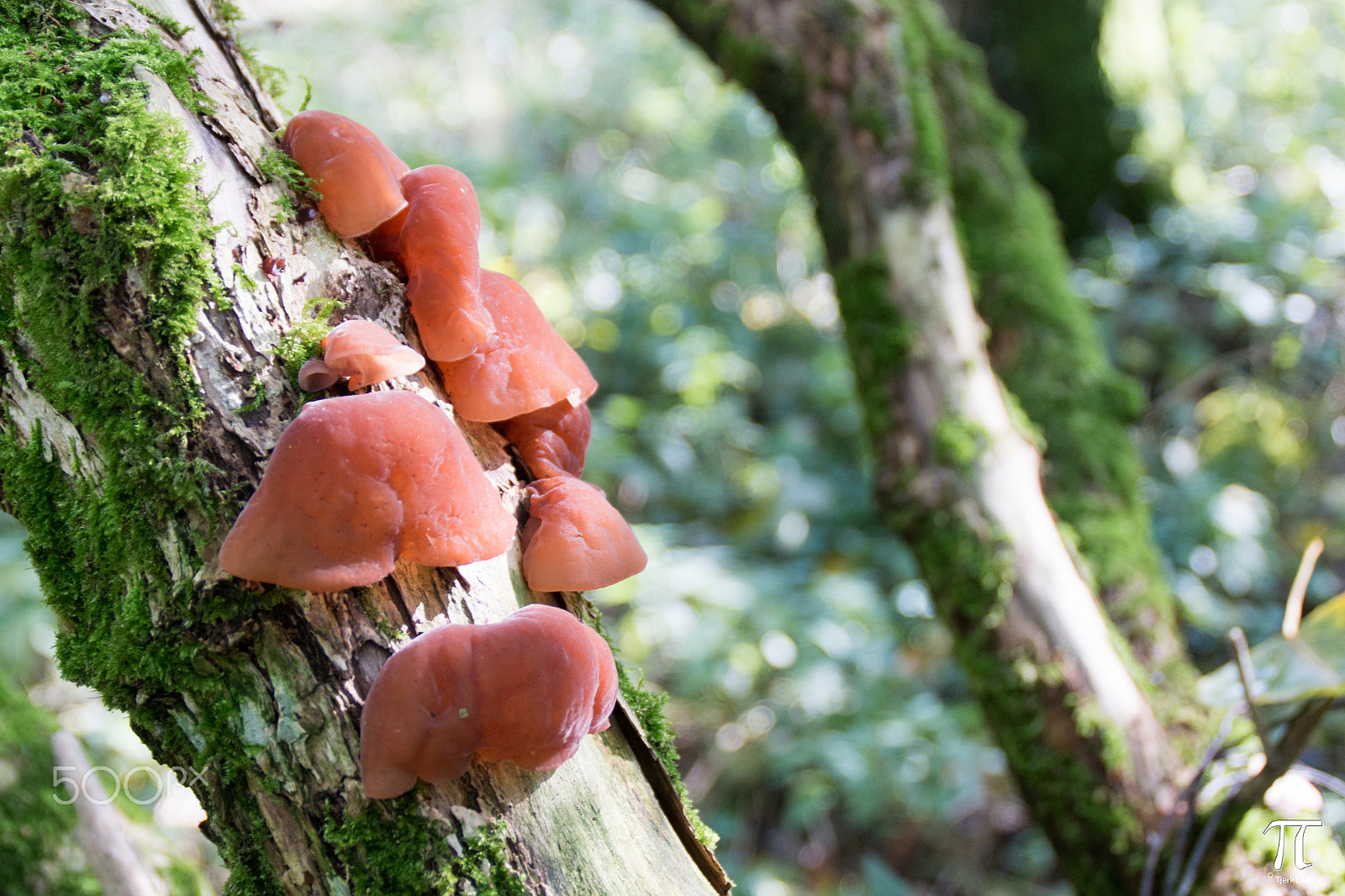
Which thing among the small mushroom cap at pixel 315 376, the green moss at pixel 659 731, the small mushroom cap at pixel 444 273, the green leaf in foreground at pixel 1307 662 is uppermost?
the small mushroom cap at pixel 444 273

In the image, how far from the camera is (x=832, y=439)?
4.64 metres

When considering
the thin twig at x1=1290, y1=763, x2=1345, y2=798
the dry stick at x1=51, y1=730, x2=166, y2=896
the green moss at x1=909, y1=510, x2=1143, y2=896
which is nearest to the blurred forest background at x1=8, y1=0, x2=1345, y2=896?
the dry stick at x1=51, y1=730, x2=166, y2=896

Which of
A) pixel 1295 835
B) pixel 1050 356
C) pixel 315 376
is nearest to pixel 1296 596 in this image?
pixel 1295 835

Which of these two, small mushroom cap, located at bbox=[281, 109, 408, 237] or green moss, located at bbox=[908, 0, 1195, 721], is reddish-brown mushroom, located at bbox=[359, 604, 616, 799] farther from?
green moss, located at bbox=[908, 0, 1195, 721]

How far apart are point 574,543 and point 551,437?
20 centimetres

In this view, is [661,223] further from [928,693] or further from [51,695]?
[51,695]

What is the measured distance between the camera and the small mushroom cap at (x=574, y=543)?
1.04m

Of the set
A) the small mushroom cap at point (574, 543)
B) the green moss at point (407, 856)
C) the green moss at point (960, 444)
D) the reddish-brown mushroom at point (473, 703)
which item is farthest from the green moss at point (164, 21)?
the green moss at point (960, 444)

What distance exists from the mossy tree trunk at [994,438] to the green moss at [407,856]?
1512mm

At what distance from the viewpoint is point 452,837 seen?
0.88 m

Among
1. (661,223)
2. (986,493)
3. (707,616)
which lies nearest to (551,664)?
(986,493)

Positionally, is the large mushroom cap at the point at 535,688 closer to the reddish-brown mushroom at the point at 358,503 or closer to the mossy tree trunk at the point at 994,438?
the reddish-brown mushroom at the point at 358,503

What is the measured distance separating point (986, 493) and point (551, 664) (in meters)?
1.52

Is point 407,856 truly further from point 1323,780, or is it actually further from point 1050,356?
point 1050,356
